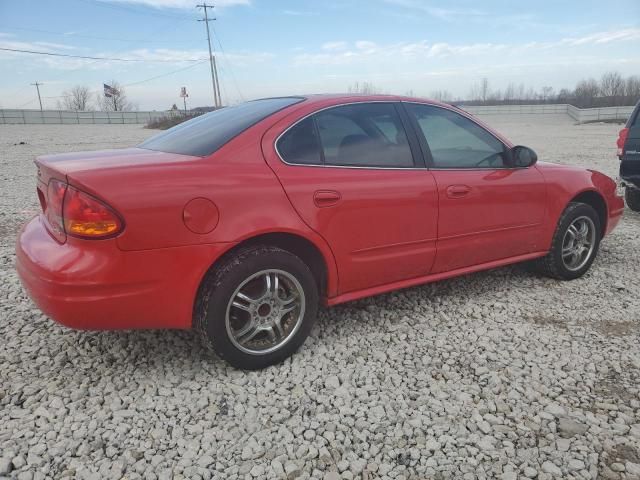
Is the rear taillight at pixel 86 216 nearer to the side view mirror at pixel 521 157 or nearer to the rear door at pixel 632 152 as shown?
the side view mirror at pixel 521 157

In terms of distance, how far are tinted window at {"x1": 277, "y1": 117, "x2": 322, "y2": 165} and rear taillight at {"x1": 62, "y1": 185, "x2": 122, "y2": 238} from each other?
3.27 ft

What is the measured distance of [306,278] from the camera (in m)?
2.85

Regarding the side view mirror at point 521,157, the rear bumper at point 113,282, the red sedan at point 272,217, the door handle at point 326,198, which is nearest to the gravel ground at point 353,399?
the red sedan at point 272,217

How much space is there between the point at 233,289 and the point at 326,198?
0.75 metres

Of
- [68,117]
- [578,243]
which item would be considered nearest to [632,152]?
[578,243]

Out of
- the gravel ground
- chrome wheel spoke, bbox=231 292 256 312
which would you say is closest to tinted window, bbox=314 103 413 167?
chrome wheel spoke, bbox=231 292 256 312

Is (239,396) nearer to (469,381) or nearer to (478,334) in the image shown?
A: (469,381)

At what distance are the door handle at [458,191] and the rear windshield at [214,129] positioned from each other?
1.19 m

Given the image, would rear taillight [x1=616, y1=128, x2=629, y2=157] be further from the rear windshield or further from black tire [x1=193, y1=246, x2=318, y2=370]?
black tire [x1=193, y1=246, x2=318, y2=370]

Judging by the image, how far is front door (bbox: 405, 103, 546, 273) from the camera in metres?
3.44

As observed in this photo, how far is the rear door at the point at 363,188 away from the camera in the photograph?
112 inches

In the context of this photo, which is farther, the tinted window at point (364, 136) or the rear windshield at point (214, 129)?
the tinted window at point (364, 136)

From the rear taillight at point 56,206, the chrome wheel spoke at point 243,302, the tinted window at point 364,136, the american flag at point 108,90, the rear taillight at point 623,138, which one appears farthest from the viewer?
the american flag at point 108,90

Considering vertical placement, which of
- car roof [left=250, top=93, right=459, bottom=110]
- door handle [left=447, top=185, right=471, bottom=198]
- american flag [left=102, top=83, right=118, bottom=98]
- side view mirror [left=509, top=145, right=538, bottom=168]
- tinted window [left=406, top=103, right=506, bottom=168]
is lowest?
door handle [left=447, top=185, right=471, bottom=198]
